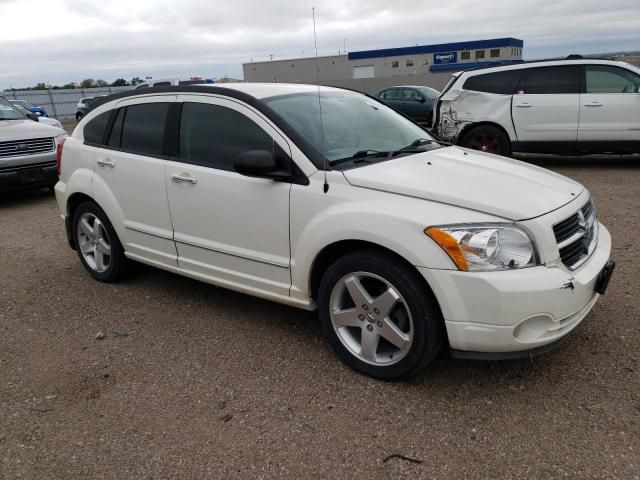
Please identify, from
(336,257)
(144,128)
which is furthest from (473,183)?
(144,128)

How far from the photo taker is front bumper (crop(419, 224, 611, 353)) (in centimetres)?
258

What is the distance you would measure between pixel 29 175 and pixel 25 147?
463mm

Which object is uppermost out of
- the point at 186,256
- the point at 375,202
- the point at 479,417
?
the point at 375,202

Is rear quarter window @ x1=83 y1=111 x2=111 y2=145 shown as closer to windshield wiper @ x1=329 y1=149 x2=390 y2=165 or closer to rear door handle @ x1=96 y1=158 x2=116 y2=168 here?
rear door handle @ x1=96 y1=158 x2=116 y2=168

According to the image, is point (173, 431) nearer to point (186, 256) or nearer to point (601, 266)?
point (186, 256)

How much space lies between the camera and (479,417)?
8.98 ft

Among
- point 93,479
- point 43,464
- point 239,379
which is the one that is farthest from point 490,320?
point 43,464

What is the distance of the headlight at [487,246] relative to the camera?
2.62 m

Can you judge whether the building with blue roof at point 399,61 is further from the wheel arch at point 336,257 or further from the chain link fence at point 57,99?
the wheel arch at point 336,257

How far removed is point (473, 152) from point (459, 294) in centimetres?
165

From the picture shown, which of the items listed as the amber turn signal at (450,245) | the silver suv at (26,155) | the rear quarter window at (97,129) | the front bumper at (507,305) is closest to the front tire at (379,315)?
the front bumper at (507,305)

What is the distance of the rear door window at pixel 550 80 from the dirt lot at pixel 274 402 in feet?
18.3

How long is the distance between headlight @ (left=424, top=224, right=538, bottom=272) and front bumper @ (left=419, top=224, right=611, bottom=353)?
48mm

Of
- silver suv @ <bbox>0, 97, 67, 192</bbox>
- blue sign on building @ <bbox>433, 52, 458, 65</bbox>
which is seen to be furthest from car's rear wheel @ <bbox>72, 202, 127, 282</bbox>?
blue sign on building @ <bbox>433, 52, 458, 65</bbox>
